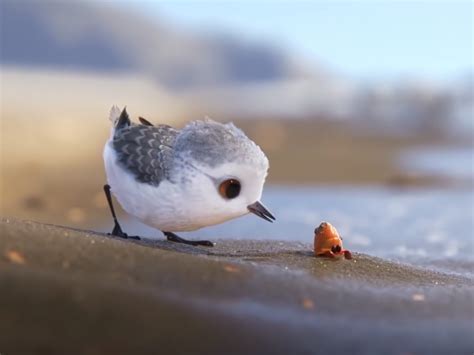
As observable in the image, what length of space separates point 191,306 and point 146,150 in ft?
4.30

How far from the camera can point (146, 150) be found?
4.58 meters

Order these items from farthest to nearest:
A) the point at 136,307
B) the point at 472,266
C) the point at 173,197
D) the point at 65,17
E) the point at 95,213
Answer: the point at 65,17 < the point at 95,213 < the point at 472,266 < the point at 173,197 < the point at 136,307

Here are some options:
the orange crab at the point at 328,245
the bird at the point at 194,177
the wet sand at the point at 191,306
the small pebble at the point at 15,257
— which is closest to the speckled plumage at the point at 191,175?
the bird at the point at 194,177

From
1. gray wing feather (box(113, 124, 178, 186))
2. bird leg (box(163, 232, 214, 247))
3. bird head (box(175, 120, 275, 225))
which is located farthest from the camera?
bird leg (box(163, 232, 214, 247))

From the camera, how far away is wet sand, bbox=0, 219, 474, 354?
10.7 feet

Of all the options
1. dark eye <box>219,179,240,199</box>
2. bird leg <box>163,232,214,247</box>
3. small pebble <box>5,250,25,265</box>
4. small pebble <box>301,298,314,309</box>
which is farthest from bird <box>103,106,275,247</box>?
small pebble <box>5,250,25,265</box>

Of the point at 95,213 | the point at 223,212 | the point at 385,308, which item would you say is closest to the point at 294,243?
the point at 223,212

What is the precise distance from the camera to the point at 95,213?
28.8ft

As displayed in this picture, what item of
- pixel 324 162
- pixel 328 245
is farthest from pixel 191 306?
pixel 324 162

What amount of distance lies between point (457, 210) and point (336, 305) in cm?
626

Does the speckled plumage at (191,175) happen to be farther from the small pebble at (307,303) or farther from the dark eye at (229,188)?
the small pebble at (307,303)

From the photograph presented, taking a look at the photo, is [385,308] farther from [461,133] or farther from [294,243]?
[461,133]

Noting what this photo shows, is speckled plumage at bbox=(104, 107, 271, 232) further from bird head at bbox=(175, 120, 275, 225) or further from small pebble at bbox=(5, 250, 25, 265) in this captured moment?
small pebble at bbox=(5, 250, 25, 265)

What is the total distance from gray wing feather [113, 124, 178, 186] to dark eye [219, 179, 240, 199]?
28cm
